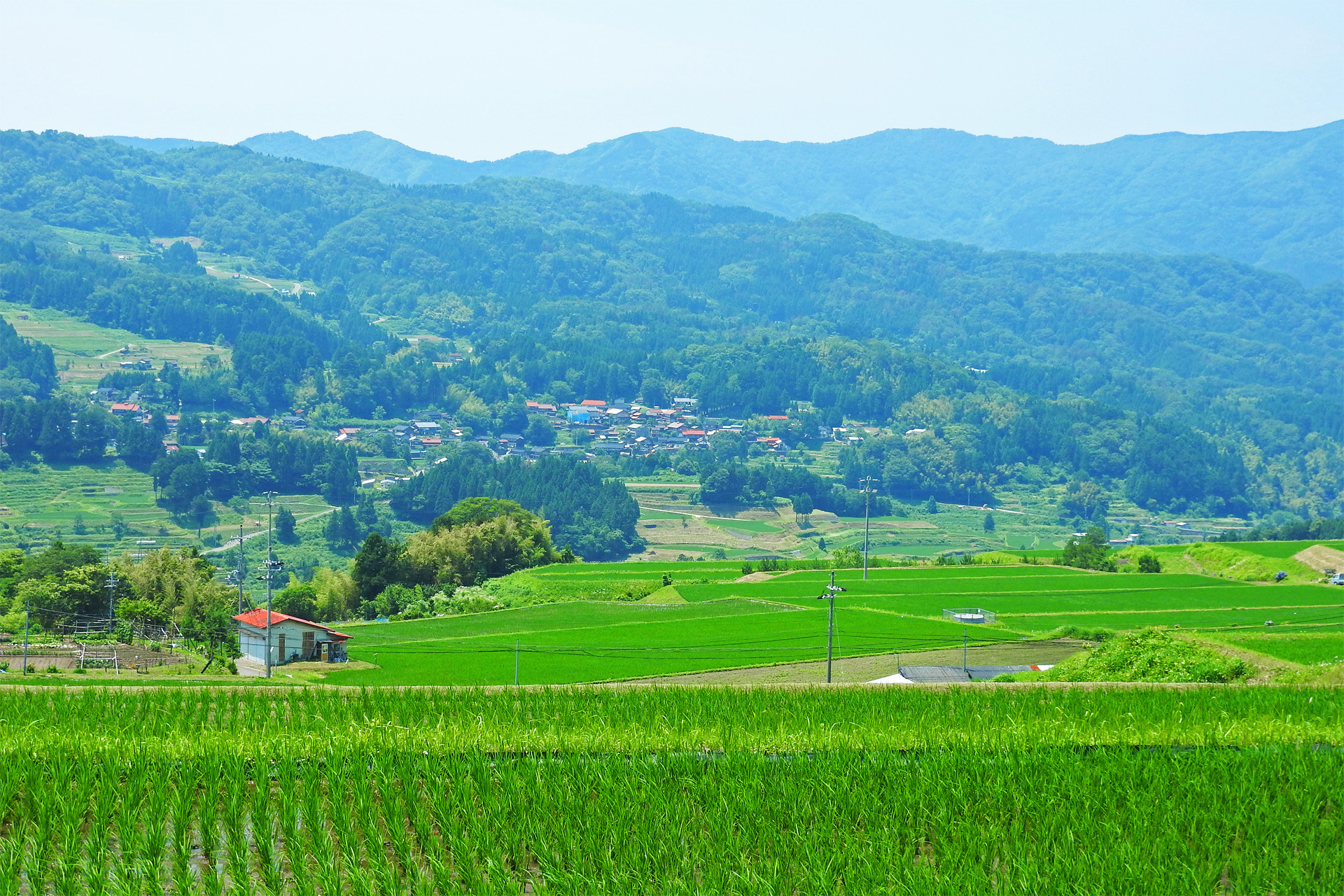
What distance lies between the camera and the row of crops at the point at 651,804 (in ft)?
27.4

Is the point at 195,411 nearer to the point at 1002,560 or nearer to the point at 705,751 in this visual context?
the point at 1002,560

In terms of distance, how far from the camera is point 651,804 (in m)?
9.54

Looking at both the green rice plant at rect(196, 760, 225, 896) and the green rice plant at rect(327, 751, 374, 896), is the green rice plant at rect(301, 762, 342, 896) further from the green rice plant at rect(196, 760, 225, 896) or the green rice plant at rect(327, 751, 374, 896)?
the green rice plant at rect(196, 760, 225, 896)

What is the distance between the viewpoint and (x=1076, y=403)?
18550 cm

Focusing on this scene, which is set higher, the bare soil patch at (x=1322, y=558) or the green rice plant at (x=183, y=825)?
the green rice plant at (x=183, y=825)

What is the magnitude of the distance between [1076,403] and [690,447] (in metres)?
62.7

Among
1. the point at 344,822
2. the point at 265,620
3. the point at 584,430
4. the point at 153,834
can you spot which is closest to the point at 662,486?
the point at 584,430

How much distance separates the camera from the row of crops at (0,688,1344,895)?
8.36 meters

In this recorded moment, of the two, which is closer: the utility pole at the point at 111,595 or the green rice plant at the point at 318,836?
the green rice plant at the point at 318,836

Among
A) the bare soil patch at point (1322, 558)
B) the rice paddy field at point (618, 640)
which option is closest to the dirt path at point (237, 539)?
the rice paddy field at point (618, 640)

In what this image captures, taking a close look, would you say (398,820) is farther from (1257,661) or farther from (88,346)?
(88,346)

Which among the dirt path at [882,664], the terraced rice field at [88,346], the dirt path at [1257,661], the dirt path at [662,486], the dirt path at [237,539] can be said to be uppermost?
the terraced rice field at [88,346]

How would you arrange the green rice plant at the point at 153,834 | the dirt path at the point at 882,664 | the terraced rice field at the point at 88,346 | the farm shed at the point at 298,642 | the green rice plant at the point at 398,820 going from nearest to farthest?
the green rice plant at the point at 153,834, the green rice plant at the point at 398,820, the dirt path at the point at 882,664, the farm shed at the point at 298,642, the terraced rice field at the point at 88,346

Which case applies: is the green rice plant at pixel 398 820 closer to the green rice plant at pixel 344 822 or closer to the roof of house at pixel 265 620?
the green rice plant at pixel 344 822
